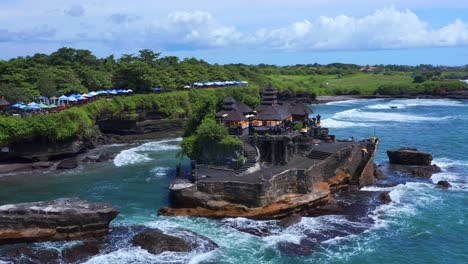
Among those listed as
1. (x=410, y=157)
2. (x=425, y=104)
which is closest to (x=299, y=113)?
(x=410, y=157)

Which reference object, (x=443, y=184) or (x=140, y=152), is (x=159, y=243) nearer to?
(x=443, y=184)

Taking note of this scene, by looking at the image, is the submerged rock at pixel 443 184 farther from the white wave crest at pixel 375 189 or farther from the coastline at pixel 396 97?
the coastline at pixel 396 97

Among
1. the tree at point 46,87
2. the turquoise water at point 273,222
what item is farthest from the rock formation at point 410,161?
the tree at point 46,87

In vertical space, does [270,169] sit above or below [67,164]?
above

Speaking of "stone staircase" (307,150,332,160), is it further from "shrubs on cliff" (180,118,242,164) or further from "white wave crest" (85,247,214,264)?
"white wave crest" (85,247,214,264)

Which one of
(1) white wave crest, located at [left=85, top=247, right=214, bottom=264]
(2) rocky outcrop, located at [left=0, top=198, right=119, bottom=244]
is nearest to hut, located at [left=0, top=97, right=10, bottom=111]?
(2) rocky outcrop, located at [left=0, top=198, right=119, bottom=244]

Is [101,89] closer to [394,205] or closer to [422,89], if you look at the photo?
[394,205]

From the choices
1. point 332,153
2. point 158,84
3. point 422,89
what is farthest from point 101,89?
point 422,89
